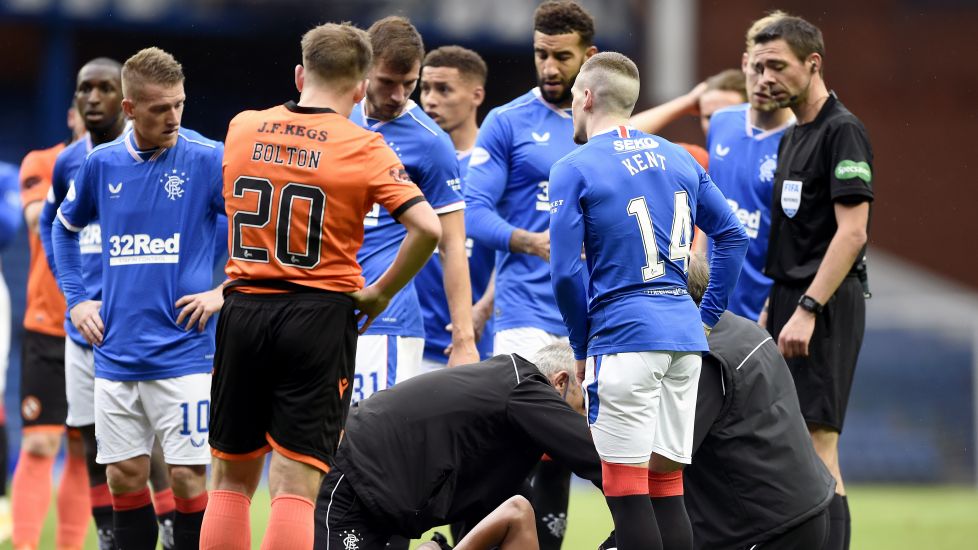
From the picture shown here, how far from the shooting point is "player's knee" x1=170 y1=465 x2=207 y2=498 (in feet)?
18.9

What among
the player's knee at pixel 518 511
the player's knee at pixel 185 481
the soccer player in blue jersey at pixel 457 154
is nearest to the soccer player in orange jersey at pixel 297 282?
the player's knee at pixel 518 511

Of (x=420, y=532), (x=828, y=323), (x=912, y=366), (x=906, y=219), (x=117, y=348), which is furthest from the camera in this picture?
(x=906, y=219)

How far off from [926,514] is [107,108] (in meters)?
8.39

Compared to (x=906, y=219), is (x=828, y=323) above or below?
above

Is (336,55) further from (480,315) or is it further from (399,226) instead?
(480,315)

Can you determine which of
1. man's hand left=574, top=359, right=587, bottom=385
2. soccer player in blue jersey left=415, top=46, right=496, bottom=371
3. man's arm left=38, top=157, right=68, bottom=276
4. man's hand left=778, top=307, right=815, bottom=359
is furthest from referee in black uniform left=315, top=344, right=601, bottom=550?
man's arm left=38, top=157, right=68, bottom=276

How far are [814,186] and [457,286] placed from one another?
5.88 ft

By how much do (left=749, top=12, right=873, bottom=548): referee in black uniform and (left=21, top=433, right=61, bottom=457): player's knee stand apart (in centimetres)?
412

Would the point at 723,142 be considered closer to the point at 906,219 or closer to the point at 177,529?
the point at 177,529

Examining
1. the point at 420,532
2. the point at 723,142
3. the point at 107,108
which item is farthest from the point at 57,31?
the point at 420,532

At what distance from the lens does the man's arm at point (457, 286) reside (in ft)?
19.4

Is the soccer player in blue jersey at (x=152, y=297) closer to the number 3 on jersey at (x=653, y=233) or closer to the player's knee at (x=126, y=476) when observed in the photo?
the player's knee at (x=126, y=476)

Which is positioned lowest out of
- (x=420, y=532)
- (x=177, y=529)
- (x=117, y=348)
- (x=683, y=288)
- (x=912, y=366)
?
(x=912, y=366)

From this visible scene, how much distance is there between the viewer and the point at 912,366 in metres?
19.0
